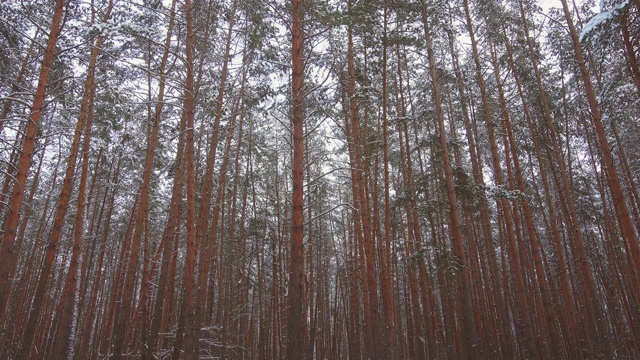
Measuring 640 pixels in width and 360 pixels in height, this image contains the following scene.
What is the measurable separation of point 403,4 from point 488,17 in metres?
4.18

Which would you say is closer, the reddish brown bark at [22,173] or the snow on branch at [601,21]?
the snow on branch at [601,21]

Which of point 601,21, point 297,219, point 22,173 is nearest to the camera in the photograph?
point 601,21

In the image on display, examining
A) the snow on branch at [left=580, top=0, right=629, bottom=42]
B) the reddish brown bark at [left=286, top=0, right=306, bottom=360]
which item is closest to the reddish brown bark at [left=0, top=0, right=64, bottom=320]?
the reddish brown bark at [left=286, top=0, right=306, bottom=360]

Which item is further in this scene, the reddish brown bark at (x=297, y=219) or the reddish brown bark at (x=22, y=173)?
the reddish brown bark at (x=22, y=173)

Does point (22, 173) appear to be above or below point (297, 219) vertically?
above

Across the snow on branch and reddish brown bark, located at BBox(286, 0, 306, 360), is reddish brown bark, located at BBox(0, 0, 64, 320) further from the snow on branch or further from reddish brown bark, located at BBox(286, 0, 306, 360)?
the snow on branch

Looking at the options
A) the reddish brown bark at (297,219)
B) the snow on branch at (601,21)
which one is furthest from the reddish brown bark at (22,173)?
the snow on branch at (601,21)

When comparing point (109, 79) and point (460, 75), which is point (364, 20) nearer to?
point (460, 75)

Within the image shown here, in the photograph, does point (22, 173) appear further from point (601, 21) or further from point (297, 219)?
point (601, 21)

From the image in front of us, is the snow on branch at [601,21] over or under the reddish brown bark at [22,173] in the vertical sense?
over

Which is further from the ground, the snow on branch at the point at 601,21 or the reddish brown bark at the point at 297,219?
the snow on branch at the point at 601,21

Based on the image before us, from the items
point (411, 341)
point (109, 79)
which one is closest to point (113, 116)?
point (109, 79)

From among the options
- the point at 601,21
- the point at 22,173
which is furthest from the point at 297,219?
the point at 601,21

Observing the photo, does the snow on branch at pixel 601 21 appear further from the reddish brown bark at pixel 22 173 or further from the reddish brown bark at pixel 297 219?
the reddish brown bark at pixel 22 173
